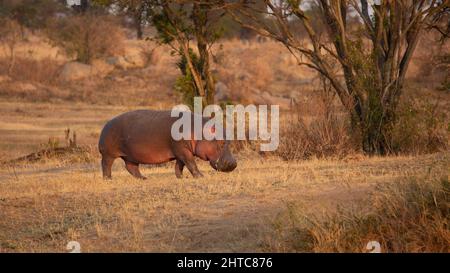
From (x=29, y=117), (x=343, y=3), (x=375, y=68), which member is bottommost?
(x=29, y=117)

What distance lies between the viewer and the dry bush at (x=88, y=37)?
1403 inches

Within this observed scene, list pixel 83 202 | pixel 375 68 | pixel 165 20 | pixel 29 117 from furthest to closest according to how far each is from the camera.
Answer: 1. pixel 29 117
2. pixel 165 20
3. pixel 375 68
4. pixel 83 202

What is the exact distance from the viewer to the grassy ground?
23.5 feet

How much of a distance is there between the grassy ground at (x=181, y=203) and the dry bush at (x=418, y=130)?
164cm

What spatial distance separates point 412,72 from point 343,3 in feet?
58.0

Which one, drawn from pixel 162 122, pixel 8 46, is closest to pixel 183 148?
pixel 162 122

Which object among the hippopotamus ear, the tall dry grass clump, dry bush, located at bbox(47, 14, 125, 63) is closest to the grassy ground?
the hippopotamus ear

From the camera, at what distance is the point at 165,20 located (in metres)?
16.0

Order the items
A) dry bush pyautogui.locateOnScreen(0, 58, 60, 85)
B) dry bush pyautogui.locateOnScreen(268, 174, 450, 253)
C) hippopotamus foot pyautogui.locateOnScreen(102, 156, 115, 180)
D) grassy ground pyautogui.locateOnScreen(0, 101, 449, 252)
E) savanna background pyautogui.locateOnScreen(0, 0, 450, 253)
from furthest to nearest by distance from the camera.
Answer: dry bush pyautogui.locateOnScreen(0, 58, 60, 85)
hippopotamus foot pyautogui.locateOnScreen(102, 156, 115, 180)
grassy ground pyautogui.locateOnScreen(0, 101, 449, 252)
savanna background pyautogui.locateOnScreen(0, 0, 450, 253)
dry bush pyautogui.locateOnScreen(268, 174, 450, 253)

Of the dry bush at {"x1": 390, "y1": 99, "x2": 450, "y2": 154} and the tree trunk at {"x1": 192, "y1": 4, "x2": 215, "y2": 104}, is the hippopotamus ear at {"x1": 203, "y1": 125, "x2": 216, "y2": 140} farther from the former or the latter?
the tree trunk at {"x1": 192, "y1": 4, "x2": 215, "y2": 104}

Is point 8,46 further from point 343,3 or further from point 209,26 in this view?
point 343,3

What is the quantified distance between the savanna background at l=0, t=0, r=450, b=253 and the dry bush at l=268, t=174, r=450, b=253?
0.04 ft
